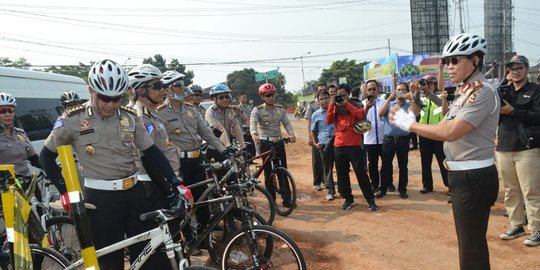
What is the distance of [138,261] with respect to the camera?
8.93 ft

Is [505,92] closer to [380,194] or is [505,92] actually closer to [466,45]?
[466,45]

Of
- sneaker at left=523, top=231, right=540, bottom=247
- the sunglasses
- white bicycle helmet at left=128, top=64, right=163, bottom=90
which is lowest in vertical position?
sneaker at left=523, top=231, right=540, bottom=247

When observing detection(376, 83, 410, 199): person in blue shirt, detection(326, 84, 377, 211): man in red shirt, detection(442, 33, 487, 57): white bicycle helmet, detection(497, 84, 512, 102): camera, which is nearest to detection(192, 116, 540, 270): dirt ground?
detection(376, 83, 410, 199): person in blue shirt

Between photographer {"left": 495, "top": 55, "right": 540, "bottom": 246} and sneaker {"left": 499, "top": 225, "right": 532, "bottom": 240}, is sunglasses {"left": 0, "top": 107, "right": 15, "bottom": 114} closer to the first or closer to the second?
photographer {"left": 495, "top": 55, "right": 540, "bottom": 246}

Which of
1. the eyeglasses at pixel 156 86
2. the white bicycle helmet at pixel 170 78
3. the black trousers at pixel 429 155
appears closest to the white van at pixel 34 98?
the white bicycle helmet at pixel 170 78

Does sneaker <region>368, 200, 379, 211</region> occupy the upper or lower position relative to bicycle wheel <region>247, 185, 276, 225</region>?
lower

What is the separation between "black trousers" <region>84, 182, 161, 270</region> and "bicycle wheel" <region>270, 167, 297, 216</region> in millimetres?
3358

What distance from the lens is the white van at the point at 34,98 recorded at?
605cm

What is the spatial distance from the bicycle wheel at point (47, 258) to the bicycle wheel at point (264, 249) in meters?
1.31

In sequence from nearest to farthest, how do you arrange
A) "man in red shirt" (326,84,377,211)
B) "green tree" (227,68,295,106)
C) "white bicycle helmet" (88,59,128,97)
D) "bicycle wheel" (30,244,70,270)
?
"white bicycle helmet" (88,59,128,97) → "bicycle wheel" (30,244,70,270) → "man in red shirt" (326,84,377,211) → "green tree" (227,68,295,106)

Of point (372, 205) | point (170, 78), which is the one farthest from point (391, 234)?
point (170, 78)

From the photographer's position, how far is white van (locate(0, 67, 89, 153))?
6051mm

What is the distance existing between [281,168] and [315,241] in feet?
4.72

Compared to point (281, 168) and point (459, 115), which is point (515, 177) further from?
point (281, 168)
